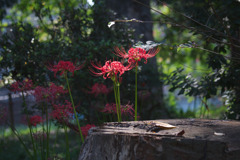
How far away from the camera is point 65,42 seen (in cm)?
392

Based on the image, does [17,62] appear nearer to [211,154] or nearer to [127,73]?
[127,73]

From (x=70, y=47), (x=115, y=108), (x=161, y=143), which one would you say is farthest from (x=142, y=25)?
(x=161, y=143)

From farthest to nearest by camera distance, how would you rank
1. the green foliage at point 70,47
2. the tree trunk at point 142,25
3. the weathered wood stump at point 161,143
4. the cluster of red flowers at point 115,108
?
the tree trunk at point 142,25
the green foliage at point 70,47
the cluster of red flowers at point 115,108
the weathered wood stump at point 161,143

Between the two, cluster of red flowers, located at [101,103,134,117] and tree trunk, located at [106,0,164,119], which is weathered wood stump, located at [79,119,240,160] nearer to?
cluster of red flowers, located at [101,103,134,117]

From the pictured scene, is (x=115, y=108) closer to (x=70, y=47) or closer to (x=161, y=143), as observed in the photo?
(x=161, y=143)

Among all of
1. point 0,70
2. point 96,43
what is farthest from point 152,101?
point 0,70

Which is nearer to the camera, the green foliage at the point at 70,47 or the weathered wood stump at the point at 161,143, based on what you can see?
the weathered wood stump at the point at 161,143

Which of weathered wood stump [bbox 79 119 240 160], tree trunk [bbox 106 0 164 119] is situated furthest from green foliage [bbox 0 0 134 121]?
weathered wood stump [bbox 79 119 240 160]

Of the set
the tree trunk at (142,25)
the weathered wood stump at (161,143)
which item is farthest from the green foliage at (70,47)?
the weathered wood stump at (161,143)

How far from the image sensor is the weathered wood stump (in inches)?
59.2

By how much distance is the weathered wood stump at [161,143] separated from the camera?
1.50 metres

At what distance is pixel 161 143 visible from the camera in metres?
1.57

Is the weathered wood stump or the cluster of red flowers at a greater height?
the cluster of red flowers

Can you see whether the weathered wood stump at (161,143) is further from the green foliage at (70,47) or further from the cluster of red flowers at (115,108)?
the green foliage at (70,47)
